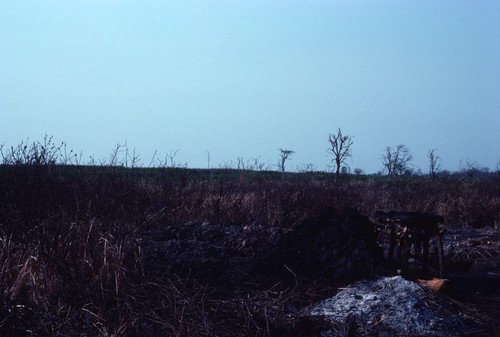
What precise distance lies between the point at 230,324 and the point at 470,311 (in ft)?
9.12

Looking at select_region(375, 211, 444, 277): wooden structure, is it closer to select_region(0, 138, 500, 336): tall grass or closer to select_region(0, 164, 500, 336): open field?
select_region(0, 164, 500, 336): open field

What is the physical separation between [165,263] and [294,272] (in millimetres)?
1711

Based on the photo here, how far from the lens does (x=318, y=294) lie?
884 cm

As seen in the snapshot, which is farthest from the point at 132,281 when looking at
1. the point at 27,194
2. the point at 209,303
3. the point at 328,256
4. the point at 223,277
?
the point at 27,194

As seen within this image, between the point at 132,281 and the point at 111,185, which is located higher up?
the point at 111,185

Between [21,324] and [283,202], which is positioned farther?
[283,202]

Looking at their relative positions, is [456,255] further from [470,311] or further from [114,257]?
[114,257]

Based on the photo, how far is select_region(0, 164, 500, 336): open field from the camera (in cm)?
714

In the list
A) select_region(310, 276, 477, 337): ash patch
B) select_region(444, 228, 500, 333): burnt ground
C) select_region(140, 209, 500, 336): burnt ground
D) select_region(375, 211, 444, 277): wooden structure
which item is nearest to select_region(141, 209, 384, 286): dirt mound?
select_region(140, 209, 500, 336): burnt ground

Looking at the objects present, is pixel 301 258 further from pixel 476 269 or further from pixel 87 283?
pixel 476 269

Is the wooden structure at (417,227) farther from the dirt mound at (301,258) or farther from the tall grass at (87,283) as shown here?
the tall grass at (87,283)

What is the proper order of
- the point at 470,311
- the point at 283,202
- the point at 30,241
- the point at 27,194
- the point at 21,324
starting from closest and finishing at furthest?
1. the point at 21,324
2. the point at 470,311
3. the point at 30,241
4. the point at 27,194
5. the point at 283,202

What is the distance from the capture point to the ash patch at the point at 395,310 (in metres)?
7.73

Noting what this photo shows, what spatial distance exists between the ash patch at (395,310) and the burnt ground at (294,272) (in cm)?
20
